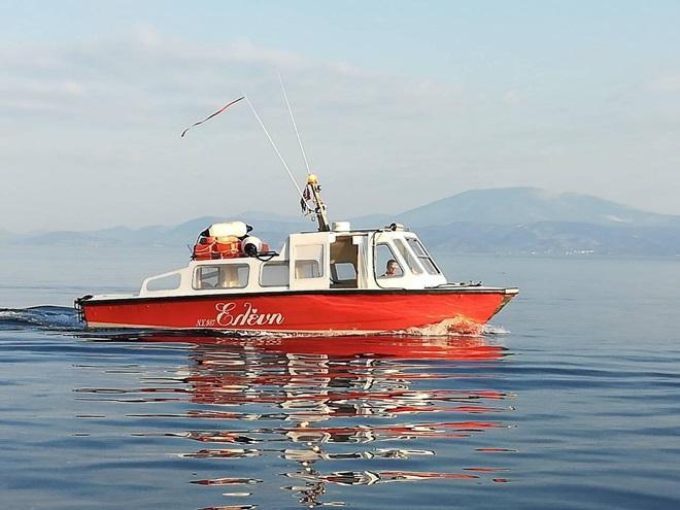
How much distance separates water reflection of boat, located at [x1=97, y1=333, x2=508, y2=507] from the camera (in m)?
10.6

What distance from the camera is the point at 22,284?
57.2 metres

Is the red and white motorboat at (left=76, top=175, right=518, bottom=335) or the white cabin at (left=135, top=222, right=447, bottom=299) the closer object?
the red and white motorboat at (left=76, top=175, right=518, bottom=335)

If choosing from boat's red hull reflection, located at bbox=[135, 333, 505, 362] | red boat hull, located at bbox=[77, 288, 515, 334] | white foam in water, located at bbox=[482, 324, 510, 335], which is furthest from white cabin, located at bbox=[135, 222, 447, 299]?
white foam in water, located at bbox=[482, 324, 510, 335]

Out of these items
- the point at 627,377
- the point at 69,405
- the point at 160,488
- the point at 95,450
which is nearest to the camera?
the point at 160,488

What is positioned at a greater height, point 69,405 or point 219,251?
point 219,251

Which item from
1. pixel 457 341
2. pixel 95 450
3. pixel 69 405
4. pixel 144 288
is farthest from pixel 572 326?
pixel 95 450

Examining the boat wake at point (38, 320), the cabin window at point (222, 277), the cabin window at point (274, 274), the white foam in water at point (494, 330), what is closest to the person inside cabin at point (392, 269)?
the cabin window at point (274, 274)

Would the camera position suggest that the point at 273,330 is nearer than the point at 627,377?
No

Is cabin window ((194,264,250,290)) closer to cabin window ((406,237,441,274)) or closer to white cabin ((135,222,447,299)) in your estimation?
white cabin ((135,222,447,299))

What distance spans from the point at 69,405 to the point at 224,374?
4.31 metres

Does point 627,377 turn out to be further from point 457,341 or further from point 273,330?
point 273,330

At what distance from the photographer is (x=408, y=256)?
25.2 m

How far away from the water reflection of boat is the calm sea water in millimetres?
46

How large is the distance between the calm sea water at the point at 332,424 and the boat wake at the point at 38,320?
10.4 feet
